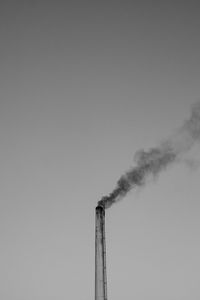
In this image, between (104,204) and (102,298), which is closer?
(102,298)

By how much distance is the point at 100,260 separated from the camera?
84.5ft

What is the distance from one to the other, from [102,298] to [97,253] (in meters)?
3.07

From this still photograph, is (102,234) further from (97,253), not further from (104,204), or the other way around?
(104,204)

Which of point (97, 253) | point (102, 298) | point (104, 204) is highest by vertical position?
point (104, 204)

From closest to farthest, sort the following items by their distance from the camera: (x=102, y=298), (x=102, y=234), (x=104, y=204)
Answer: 1. (x=102, y=298)
2. (x=102, y=234)
3. (x=104, y=204)

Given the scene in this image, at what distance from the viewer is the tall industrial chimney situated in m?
25.1

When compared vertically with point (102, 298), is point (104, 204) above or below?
above

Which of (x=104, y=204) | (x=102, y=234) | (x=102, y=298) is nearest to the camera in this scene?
(x=102, y=298)

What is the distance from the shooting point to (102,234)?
26.8 meters

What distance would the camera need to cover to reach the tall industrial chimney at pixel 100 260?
25.1m

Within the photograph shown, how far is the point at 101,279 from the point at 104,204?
21.9ft

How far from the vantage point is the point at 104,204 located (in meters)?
30.1

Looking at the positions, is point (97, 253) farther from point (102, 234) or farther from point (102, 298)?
point (102, 298)

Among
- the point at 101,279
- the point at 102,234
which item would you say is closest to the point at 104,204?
the point at 102,234
